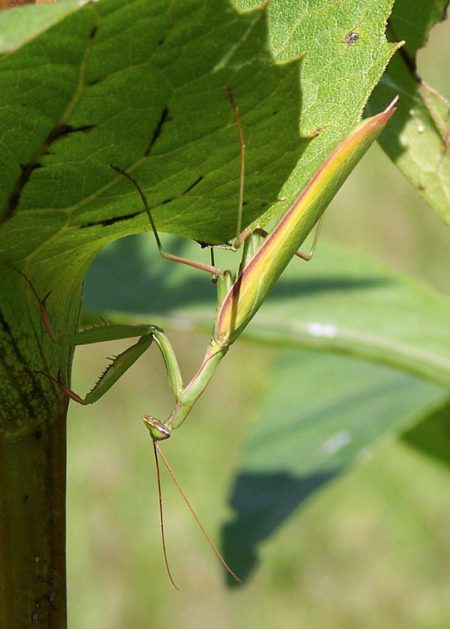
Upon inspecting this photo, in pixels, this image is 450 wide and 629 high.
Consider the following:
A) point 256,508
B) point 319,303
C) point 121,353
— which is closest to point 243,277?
point 121,353

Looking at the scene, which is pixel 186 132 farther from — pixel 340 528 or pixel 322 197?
pixel 340 528

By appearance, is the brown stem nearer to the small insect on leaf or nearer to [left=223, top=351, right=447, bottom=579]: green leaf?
the small insect on leaf

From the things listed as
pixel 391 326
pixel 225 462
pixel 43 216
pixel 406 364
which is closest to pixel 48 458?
pixel 43 216

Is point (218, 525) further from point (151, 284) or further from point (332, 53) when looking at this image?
point (332, 53)

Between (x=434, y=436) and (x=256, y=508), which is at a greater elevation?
(x=434, y=436)

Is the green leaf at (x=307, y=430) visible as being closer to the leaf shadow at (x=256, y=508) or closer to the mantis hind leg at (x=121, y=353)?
the leaf shadow at (x=256, y=508)

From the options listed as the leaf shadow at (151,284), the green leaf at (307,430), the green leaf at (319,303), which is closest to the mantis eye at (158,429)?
the green leaf at (319,303)
